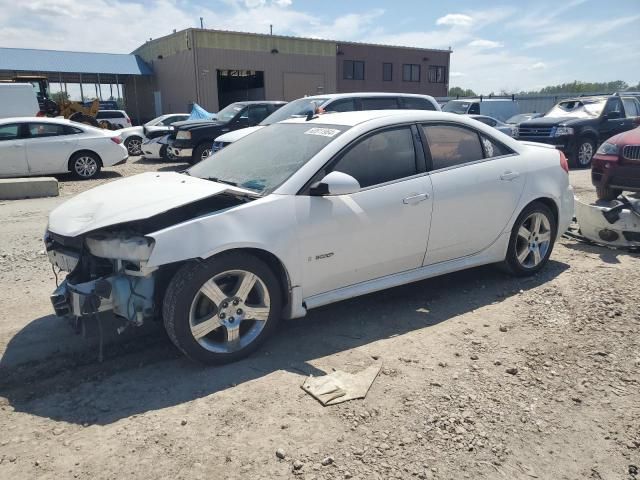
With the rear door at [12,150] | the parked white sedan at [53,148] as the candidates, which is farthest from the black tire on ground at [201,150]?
the rear door at [12,150]

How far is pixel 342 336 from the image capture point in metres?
3.96

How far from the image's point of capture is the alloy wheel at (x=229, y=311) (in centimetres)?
335

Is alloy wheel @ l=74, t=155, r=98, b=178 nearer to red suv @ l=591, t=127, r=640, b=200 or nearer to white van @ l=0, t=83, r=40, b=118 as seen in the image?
white van @ l=0, t=83, r=40, b=118

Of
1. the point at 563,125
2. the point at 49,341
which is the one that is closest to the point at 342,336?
the point at 49,341

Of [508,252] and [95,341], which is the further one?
[508,252]

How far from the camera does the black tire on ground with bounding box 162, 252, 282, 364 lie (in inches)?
127

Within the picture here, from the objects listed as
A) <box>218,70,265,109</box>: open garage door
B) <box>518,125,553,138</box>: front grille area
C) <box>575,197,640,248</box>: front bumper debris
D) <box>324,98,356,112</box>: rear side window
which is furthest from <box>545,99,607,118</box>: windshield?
<box>218,70,265,109</box>: open garage door

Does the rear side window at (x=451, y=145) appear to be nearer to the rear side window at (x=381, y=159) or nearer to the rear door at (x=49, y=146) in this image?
the rear side window at (x=381, y=159)

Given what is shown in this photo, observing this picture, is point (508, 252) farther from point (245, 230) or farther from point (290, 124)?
point (245, 230)

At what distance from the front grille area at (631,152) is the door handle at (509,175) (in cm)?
339

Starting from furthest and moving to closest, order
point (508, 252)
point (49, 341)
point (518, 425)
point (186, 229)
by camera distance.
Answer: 1. point (508, 252)
2. point (49, 341)
3. point (186, 229)
4. point (518, 425)

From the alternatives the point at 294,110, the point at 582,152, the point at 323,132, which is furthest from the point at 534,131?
the point at 323,132

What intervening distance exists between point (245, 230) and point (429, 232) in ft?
5.36

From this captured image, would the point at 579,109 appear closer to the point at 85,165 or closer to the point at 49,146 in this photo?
the point at 85,165
